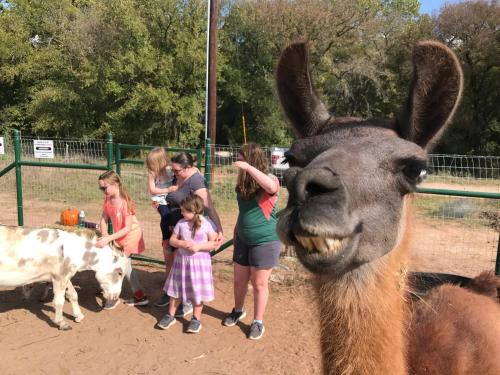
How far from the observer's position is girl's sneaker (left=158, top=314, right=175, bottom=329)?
4945 mm

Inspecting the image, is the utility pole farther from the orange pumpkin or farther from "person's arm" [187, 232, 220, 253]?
"person's arm" [187, 232, 220, 253]

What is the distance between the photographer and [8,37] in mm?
26609

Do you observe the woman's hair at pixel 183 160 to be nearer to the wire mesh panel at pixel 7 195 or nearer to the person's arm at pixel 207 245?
the person's arm at pixel 207 245

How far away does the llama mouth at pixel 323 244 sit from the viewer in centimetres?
165

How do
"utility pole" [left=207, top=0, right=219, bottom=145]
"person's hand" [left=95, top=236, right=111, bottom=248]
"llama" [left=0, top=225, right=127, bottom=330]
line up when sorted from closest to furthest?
"llama" [left=0, top=225, right=127, bottom=330] < "person's hand" [left=95, top=236, right=111, bottom=248] < "utility pole" [left=207, top=0, right=219, bottom=145]

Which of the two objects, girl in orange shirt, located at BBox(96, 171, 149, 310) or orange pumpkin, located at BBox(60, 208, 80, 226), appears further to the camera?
orange pumpkin, located at BBox(60, 208, 80, 226)

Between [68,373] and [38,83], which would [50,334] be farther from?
[38,83]

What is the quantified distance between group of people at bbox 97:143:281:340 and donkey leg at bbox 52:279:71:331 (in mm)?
623

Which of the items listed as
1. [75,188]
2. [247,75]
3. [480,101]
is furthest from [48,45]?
[480,101]

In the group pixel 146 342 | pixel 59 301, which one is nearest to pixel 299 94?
pixel 146 342

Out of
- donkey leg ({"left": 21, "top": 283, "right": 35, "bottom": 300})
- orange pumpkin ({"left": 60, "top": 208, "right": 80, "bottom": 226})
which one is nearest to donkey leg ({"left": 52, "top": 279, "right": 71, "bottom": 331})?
donkey leg ({"left": 21, "top": 283, "right": 35, "bottom": 300})

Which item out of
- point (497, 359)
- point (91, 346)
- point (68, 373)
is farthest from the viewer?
point (91, 346)

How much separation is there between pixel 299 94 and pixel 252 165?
6.30 ft

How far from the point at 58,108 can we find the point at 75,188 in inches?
606
